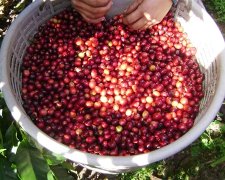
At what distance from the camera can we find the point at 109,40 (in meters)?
2.85

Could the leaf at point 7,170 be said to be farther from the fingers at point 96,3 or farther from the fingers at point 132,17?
the fingers at point 132,17

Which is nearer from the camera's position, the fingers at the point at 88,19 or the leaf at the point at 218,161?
the fingers at the point at 88,19

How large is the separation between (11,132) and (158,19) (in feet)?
4.16

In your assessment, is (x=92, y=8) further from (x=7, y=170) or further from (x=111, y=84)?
(x=7, y=170)

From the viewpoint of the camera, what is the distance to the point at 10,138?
7.88 feet

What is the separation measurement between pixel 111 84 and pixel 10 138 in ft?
2.42

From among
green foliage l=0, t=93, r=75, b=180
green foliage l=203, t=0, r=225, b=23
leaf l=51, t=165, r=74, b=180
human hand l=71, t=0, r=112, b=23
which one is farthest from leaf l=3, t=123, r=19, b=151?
green foliage l=203, t=0, r=225, b=23

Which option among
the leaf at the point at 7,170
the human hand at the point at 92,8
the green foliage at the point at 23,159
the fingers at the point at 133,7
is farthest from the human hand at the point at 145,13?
the leaf at the point at 7,170

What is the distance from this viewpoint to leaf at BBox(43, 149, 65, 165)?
2.29 meters

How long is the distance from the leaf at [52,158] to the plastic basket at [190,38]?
5.8 inches

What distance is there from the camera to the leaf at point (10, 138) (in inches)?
93.9

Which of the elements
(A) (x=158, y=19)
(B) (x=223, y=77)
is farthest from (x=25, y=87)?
(B) (x=223, y=77)

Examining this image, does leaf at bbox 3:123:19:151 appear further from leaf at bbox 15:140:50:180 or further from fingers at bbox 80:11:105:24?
fingers at bbox 80:11:105:24

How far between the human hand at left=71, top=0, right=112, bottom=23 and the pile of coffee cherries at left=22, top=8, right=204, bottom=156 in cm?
11
